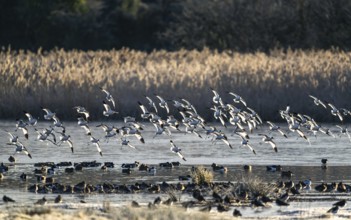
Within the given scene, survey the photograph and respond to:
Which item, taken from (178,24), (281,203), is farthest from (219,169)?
(178,24)

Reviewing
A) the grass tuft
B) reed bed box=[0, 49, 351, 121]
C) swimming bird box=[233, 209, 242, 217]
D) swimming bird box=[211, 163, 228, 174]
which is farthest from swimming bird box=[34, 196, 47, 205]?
reed bed box=[0, 49, 351, 121]

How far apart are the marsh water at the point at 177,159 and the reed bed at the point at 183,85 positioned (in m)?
0.83

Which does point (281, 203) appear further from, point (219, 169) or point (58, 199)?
point (219, 169)

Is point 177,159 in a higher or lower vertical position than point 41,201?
higher

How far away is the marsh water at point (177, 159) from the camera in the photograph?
19.5m

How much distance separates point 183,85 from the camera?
34.2 metres

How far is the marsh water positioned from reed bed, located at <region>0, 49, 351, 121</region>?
2.71ft

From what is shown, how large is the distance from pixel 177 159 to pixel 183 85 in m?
8.36

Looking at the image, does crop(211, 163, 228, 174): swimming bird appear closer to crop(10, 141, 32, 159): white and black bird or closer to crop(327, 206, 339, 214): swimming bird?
crop(10, 141, 32, 159): white and black bird

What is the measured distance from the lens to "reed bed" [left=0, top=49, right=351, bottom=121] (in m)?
33.3

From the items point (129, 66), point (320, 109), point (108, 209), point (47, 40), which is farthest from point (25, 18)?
point (108, 209)

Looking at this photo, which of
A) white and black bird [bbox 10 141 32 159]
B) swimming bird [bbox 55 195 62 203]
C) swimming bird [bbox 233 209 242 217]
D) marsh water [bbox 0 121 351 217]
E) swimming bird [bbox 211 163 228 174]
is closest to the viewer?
swimming bird [bbox 233 209 242 217]

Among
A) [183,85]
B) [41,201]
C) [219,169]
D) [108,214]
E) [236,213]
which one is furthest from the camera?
[183,85]

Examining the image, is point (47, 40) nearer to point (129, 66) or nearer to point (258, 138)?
point (129, 66)
